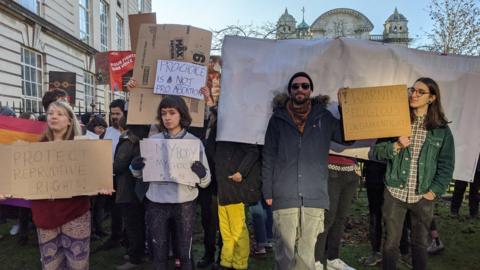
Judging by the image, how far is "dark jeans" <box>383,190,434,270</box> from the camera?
346 cm

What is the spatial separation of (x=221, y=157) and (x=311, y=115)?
1199 mm

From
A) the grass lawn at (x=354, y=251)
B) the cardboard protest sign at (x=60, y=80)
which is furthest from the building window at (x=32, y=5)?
the grass lawn at (x=354, y=251)

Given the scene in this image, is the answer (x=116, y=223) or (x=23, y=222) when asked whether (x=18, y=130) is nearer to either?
(x=116, y=223)

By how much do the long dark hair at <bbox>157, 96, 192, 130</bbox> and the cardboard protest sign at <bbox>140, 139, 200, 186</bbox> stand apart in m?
0.26

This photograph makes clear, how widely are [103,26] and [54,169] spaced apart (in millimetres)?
24794

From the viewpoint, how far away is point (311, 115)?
344cm

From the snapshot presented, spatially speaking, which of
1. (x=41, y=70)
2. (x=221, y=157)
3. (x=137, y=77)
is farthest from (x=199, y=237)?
(x=41, y=70)

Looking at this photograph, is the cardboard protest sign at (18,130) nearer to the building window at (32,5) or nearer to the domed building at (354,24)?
the building window at (32,5)

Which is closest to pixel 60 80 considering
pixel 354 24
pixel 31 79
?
pixel 31 79

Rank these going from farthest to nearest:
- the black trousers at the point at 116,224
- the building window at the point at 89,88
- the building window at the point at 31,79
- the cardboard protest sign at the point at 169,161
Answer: the building window at the point at 89,88 → the building window at the point at 31,79 → the black trousers at the point at 116,224 → the cardboard protest sign at the point at 169,161

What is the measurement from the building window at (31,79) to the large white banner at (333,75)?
13639 millimetres

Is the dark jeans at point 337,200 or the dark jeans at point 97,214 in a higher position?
the dark jeans at point 337,200

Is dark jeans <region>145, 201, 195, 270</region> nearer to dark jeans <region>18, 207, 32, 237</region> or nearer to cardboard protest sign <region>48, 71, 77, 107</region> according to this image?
dark jeans <region>18, 207, 32, 237</region>

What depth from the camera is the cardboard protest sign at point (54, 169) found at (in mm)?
3113
